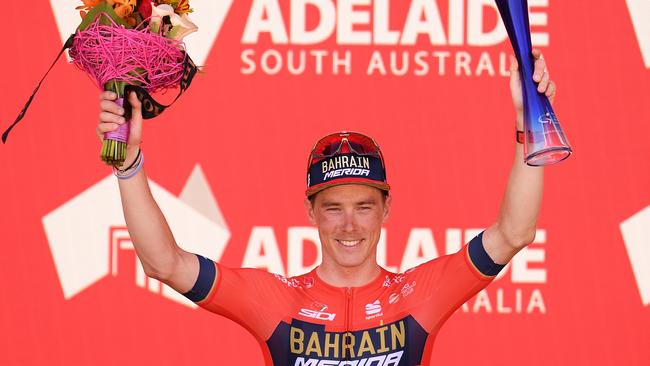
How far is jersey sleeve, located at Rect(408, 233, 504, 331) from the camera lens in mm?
3314

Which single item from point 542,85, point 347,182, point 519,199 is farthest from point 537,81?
point 347,182

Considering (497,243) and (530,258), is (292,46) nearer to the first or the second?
(530,258)

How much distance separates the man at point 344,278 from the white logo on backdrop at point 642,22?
1399 millimetres

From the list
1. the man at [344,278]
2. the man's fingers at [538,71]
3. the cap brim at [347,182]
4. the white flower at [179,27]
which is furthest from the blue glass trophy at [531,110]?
the white flower at [179,27]

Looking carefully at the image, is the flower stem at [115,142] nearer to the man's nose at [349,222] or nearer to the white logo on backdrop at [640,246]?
the man's nose at [349,222]

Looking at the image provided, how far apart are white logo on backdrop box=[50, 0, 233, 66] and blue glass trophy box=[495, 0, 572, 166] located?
1.66 m

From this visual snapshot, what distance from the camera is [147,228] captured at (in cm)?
319

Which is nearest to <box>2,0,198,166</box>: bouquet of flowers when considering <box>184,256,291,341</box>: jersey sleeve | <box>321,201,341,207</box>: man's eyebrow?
<box>184,256,291,341</box>: jersey sleeve

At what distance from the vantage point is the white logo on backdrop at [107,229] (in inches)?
175

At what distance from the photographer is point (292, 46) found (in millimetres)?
4480

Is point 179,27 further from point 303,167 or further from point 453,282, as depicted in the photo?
point 303,167

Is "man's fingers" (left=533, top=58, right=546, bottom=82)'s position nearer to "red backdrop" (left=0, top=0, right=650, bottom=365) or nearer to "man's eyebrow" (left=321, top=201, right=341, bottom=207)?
"man's eyebrow" (left=321, top=201, right=341, bottom=207)

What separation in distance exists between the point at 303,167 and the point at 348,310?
Result: 3.95 feet

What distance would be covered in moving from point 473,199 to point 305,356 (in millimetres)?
1362
